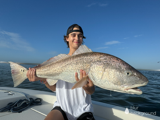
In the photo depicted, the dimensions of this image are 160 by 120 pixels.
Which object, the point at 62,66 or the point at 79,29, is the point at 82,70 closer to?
the point at 62,66

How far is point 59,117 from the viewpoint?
2451mm

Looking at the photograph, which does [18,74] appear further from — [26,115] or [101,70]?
[101,70]

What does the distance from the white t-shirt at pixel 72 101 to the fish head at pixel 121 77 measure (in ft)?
3.79

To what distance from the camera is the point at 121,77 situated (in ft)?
6.14

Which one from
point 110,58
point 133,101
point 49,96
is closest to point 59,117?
point 110,58

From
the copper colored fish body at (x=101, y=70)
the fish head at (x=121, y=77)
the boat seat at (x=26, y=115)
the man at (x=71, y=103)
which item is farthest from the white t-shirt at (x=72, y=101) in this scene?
the fish head at (x=121, y=77)

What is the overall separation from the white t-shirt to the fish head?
3.79 feet

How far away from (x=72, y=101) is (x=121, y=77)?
1.65 m

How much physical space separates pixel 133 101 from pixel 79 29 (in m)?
6.73

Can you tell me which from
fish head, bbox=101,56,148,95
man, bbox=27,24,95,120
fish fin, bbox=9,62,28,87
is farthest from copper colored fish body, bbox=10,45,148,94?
fish fin, bbox=9,62,28,87

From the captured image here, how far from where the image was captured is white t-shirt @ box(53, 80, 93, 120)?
8.70 ft

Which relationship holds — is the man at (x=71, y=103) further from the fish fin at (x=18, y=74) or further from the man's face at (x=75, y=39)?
the man's face at (x=75, y=39)

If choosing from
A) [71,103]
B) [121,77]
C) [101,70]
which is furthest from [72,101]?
[121,77]

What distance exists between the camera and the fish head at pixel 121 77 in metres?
1.80
